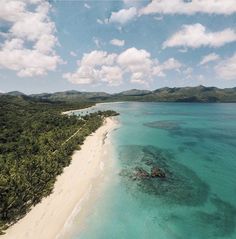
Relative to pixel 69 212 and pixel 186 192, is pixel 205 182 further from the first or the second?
pixel 69 212

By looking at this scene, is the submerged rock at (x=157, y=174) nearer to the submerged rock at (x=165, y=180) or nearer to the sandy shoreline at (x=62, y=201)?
the submerged rock at (x=165, y=180)

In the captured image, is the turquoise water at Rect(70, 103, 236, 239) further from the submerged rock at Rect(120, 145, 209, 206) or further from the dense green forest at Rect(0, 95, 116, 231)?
the dense green forest at Rect(0, 95, 116, 231)

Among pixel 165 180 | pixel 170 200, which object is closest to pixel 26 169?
pixel 170 200

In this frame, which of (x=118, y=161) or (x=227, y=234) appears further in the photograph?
(x=118, y=161)

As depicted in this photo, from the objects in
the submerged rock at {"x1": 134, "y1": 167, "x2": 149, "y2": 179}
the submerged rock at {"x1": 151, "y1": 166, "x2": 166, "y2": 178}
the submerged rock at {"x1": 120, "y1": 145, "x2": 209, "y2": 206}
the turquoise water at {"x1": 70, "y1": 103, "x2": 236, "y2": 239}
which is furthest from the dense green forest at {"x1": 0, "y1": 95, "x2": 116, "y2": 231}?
the submerged rock at {"x1": 151, "y1": 166, "x2": 166, "y2": 178}

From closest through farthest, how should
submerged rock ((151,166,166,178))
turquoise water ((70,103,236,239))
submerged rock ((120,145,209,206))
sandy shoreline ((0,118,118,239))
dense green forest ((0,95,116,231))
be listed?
sandy shoreline ((0,118,118,239))
turquoise water ((70,103,236,239))
dense green forest ((0,95,116,231))
submerged rock ((120,145,209,206))
submerged rock ((151,166,166,178))

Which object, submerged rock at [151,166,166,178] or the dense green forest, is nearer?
the dense green forest

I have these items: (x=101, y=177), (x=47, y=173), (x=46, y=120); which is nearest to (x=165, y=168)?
(x=101, y=177)

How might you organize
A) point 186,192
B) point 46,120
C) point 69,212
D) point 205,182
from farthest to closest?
point 46,120 → point 205,182 → point 186,192 → point 69,212
